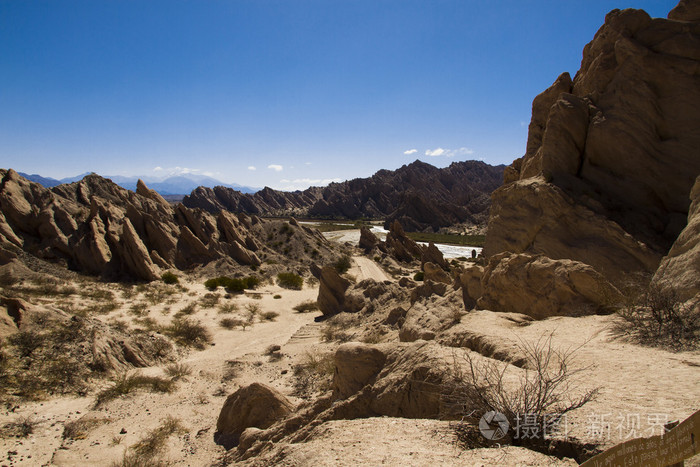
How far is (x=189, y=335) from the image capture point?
16859 millimetres

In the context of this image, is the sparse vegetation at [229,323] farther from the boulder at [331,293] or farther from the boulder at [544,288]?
the boulder at [544,288]

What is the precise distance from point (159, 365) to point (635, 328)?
1544cm

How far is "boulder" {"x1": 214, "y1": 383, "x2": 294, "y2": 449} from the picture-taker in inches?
348

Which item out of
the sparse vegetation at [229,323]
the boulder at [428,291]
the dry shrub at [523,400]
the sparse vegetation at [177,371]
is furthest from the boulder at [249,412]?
the sparse vegetation at [229,323]

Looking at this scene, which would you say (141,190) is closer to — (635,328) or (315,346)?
(315,346)

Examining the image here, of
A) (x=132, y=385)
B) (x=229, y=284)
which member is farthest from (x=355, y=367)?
(x=229, y=284)

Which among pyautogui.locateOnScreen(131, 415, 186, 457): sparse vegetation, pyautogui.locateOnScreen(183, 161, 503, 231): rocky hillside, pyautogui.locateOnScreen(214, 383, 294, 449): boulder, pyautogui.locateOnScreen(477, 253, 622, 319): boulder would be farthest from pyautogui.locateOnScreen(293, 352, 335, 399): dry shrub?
pyautogui.locateOnScreen(183, 161, 503, 231): rocky hillside

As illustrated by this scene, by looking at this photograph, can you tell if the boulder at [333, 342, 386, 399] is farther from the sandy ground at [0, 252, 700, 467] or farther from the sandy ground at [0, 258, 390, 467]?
the sandy ground at [0, 258, 390, 467]

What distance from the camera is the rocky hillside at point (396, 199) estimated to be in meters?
107

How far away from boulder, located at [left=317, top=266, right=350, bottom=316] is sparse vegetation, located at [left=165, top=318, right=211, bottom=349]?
742 cm

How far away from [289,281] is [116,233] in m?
14.8

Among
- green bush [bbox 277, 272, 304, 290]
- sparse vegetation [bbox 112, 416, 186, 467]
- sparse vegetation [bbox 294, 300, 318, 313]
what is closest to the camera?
sparse vegetation [bbox 112, 416, 186, 467]

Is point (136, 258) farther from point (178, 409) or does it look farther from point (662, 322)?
point (662, 322)

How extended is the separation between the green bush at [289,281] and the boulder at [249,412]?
74.7ft
